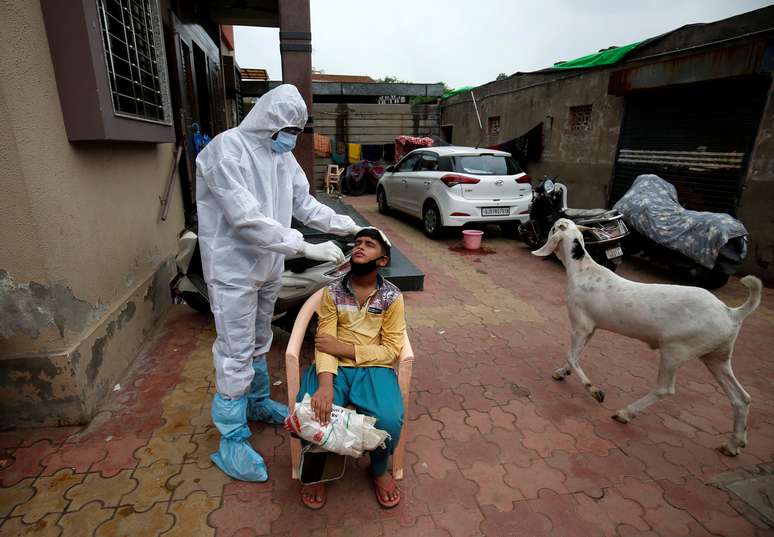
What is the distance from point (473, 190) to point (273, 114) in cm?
549

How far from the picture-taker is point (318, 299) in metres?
2.36

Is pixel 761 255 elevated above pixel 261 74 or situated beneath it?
situated beneath

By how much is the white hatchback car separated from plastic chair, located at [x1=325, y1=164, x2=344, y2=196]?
6.22 meters

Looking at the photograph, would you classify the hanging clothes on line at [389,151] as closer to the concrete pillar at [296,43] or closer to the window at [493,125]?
the window at [493,125]

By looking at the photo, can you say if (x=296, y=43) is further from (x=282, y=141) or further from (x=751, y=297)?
(x=751, y=297)

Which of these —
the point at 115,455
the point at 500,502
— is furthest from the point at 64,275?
the point at 500,502

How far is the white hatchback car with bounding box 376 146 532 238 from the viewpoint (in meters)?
7.16

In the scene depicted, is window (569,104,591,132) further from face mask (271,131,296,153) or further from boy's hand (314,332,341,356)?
boy's hand (314,332,341,356)

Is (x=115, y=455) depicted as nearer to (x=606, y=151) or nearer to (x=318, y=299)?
(x=318, y=299)

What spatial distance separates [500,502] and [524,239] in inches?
229

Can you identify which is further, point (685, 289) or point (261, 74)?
point (261, 74)

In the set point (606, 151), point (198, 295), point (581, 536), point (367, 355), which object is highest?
point (606, 151)

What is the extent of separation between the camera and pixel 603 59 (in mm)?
8180

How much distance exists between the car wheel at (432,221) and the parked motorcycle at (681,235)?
2.92m
